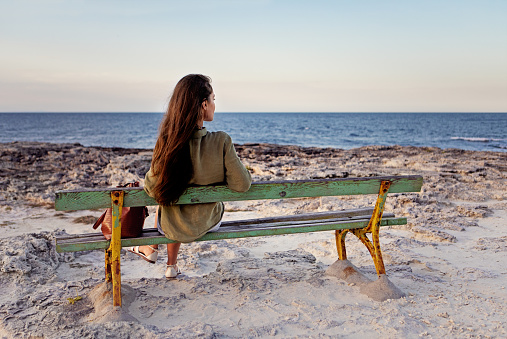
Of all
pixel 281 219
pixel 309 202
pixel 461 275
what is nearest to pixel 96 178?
pixel 309 202

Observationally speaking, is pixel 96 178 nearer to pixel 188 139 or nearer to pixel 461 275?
pixel 188 139

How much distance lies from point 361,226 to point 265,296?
0.97m

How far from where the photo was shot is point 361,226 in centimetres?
318

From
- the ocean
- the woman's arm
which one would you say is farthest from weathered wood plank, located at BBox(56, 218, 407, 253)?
the ocean

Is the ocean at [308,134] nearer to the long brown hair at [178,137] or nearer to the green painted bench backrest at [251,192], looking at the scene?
the green painted bench backrest at [251,192]

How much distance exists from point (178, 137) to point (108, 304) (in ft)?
4.15

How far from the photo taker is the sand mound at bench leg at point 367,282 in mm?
2947

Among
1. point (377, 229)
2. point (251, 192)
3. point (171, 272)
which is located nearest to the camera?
point (251, 192)

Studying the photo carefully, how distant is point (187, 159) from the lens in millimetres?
2615

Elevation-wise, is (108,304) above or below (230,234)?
below

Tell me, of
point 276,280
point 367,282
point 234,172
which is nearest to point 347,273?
point 367,282

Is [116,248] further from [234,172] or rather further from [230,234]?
[234,172]

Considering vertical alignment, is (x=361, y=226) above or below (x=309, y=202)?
above

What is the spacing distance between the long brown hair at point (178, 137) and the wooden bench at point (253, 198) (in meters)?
0.11
